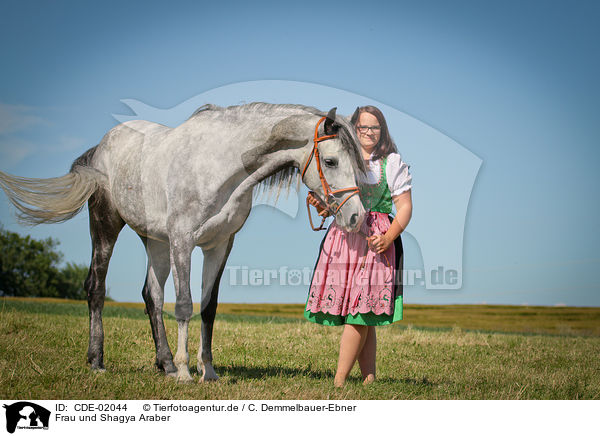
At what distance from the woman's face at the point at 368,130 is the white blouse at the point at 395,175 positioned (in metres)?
0.18

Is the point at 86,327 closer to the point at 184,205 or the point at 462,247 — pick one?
the point at 184,205

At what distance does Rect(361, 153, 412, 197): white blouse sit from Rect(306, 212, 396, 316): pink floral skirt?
27 cm

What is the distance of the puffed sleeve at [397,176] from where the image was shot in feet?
12.9

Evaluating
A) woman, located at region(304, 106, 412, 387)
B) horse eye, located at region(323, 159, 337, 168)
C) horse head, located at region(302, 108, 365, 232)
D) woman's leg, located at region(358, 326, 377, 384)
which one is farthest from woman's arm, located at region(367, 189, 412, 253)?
woman's leg, located at region(358, 326, 377, 384)

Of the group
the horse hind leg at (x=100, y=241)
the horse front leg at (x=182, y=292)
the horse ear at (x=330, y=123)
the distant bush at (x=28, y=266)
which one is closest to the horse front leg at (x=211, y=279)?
the horse front leg at (x=182, y=292)

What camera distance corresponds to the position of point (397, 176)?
394cm

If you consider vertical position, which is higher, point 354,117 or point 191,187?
point 354,117

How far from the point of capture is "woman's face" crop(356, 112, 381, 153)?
13.1ft

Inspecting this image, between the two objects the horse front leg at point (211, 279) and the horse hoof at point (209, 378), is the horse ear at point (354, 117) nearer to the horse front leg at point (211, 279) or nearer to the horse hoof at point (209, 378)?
the horse front leg at point (211, 279)

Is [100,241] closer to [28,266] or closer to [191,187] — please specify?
[191,187]

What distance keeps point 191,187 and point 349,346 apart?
74.2 inches

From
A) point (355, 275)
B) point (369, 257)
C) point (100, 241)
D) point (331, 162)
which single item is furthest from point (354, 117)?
point (100, 241)
